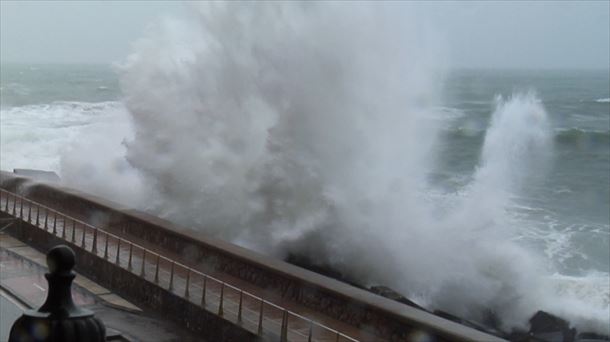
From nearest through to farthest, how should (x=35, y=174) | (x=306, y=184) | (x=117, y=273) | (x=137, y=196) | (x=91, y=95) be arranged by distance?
1. (x=117, y=273)
2. (x=306, y=184)
3. (x=137, y=196)
4. (x=35, y=174)
5. (x=91, y=95)

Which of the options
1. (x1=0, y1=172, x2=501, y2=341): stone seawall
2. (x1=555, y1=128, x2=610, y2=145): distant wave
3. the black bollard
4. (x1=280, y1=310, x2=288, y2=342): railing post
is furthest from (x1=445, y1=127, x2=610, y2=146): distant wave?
the black bollard

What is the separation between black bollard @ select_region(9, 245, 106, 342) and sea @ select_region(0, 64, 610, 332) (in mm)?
12134

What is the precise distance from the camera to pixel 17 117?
139 ft

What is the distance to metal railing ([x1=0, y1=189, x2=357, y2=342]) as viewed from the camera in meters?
7.73

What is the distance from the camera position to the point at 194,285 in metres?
9.38

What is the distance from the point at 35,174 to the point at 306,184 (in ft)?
25.0

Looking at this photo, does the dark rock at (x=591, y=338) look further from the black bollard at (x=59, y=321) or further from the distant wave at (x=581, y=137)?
the distant wave at (x=581, y=137)

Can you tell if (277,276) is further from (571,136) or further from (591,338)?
(571,136)

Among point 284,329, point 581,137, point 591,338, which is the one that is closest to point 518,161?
point 581,137

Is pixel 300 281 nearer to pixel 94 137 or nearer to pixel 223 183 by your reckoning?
pixel 223 183

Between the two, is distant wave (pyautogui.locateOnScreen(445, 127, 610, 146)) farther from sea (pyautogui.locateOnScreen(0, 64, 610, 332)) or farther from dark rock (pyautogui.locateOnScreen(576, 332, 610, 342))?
dark rock (pyautogui.locateOnScreen(576, 332, 610, 342))

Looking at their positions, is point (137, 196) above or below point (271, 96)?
below

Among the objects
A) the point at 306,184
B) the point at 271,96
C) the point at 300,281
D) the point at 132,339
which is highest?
the point at 271,96

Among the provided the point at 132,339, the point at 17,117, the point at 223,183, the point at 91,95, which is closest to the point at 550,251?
the point at 223,183
